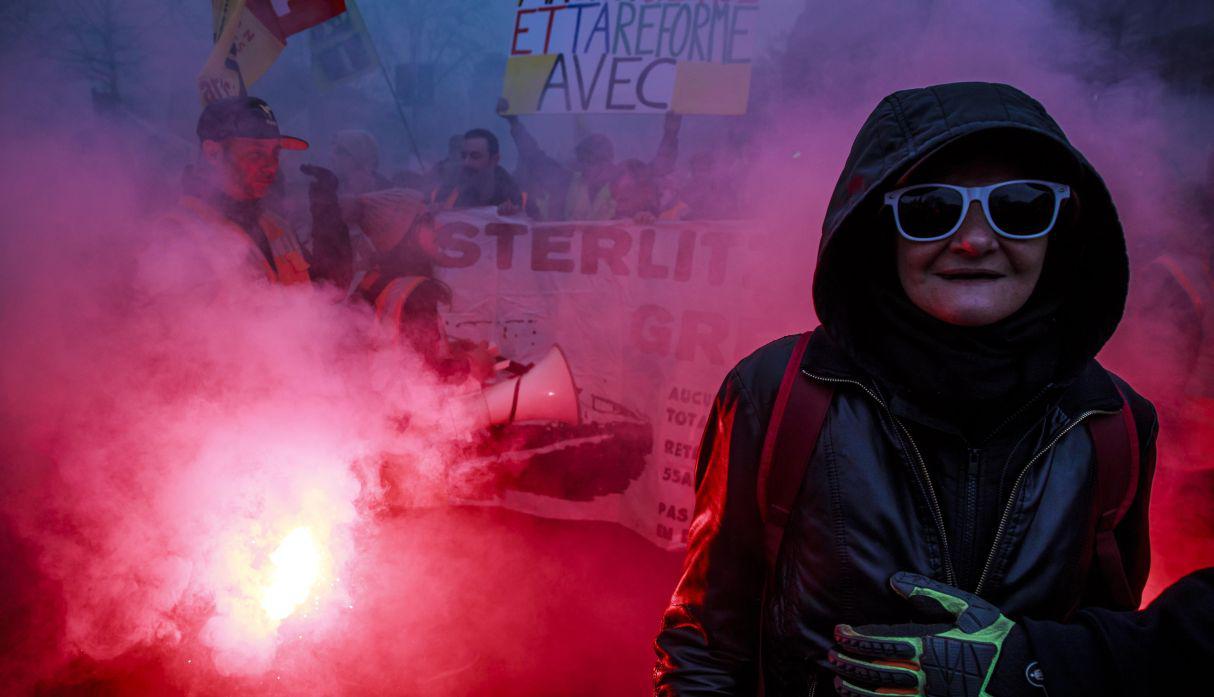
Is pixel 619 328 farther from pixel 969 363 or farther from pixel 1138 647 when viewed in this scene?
pixel 1138 647

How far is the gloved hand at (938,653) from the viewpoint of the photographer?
1072mm

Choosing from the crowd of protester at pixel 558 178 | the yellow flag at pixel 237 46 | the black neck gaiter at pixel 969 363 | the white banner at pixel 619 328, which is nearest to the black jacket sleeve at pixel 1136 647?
the black neck gaiter at pixel 969 363

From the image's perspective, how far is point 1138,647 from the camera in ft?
3.38

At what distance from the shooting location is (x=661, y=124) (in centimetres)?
351

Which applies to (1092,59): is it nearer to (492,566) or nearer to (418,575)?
(492,566)

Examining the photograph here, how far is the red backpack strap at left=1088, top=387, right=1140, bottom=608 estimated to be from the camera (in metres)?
1.22

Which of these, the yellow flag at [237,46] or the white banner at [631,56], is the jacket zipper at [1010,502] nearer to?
the white banner at [631,56]

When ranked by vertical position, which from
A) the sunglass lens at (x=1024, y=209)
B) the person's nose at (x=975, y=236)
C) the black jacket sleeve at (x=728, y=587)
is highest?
the sunglass lens at (x=1024, y=209)

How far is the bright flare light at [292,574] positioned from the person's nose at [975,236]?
3.96 metres

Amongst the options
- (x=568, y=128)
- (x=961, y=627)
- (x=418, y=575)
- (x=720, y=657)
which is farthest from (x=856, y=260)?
(x=418, y=575)

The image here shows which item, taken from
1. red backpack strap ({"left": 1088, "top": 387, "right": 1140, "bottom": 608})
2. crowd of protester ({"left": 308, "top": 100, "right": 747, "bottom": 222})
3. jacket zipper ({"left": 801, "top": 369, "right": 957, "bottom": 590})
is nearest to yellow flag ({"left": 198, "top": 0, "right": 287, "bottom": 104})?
crowd of protester ({"left": 308, "top": 100, "right": 747, "bottom": 222})

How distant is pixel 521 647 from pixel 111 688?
213 centimetres

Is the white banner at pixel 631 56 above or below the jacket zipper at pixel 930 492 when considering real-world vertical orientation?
above

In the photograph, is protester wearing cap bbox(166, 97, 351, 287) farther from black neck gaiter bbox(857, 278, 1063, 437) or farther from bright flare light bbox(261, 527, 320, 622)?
black neck gaiter bbox(857, 278, 1063, 437)
